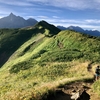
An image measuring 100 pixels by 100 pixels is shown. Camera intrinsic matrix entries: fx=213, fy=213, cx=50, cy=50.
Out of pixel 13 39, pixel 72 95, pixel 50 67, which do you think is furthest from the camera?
pixel 13 39

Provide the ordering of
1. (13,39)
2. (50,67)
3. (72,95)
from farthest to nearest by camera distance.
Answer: (13,39) < (50,67) < (72,95)

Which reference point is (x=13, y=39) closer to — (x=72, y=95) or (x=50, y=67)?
(x=50, y=67)

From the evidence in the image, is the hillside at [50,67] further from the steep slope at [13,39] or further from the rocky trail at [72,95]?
the steep slope at [13,39]

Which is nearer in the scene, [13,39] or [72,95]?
[72,95]

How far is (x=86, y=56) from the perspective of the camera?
177 ft

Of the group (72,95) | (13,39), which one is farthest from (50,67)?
(13,39)

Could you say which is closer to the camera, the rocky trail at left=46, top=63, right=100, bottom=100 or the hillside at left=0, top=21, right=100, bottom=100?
the rocky trail at left=46, top=63, right=100, bottom=100

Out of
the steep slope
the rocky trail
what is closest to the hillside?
the rocky trail

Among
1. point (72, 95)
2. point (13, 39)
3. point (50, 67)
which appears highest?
point (72, 95)

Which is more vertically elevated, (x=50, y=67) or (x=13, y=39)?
(x=50, y=67)

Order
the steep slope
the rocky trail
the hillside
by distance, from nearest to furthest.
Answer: the rocky trail
the hillside
the steep slope

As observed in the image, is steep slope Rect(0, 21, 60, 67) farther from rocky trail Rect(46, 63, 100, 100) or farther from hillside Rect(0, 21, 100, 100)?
rocky trail Rect(46, 63, 100, 100)

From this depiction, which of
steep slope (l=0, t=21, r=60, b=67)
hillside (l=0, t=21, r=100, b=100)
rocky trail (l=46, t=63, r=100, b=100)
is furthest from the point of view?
steep slope (l=0, t=21, r=60, b=67)

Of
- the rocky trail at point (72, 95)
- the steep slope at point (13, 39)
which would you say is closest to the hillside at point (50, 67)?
the rocky trail at point (72, 95)
